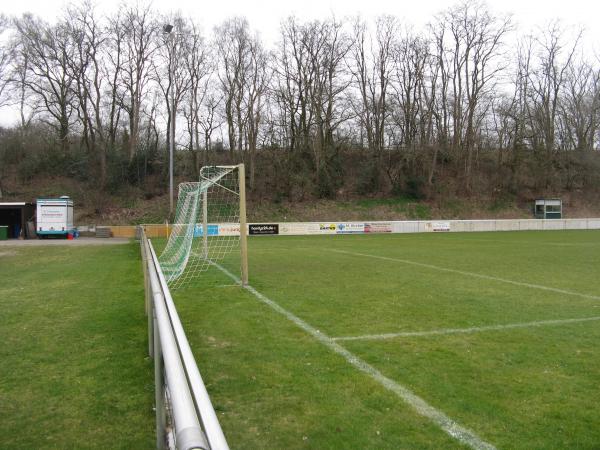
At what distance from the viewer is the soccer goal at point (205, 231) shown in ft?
37.2

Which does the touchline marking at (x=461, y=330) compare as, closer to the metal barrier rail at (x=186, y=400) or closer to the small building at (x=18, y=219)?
the metal barrier rail at (x=186, y=400)

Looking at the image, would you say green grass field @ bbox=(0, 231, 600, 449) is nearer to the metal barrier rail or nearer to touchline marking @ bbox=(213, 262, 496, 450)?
touchline marking @ bbox=(213, 262, 496, 450)

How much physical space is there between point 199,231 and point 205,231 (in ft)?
34.7

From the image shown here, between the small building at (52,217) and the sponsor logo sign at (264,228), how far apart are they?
1274cm

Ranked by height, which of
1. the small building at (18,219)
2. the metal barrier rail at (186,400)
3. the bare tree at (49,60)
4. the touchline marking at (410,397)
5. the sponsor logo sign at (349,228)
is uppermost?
the bare tree at (49,60)

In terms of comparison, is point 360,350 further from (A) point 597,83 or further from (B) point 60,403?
(A) point 597,83

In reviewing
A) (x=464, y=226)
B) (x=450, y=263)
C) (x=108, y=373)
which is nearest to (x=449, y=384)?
(x=108, y=373)

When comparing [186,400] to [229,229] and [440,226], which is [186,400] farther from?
[440,226]

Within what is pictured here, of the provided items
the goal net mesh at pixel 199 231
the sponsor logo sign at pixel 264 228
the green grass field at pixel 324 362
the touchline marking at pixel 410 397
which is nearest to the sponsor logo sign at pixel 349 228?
the sponsor logo sign at pixel 264 228

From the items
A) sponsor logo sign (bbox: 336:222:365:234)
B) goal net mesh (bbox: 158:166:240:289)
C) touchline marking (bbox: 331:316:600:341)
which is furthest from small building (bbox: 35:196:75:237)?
touchline marking (bbox: 331:316:600:341)

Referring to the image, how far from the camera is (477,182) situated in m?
49.3

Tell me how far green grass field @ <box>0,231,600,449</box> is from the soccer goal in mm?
1447

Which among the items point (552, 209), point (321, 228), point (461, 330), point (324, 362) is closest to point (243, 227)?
point (461, 330)

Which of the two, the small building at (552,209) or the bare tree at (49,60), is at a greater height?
the bare tree at (49,60)
